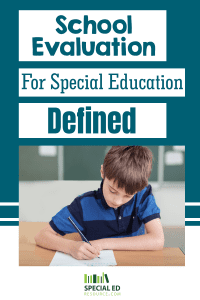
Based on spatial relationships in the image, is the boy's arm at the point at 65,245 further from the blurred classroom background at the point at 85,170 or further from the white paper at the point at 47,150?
the white paper at the point at 47,150

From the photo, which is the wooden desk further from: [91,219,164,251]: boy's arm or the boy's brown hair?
the boy's brown hair

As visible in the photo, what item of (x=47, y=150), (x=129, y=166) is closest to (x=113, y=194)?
(x=129, y=166)

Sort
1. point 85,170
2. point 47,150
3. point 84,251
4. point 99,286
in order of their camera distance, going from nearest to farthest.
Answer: point 84,251 < point 99,286 < point 47,150 < point 85,170

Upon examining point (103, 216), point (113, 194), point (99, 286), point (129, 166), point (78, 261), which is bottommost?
point (99, 286)

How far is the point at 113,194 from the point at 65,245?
304mm

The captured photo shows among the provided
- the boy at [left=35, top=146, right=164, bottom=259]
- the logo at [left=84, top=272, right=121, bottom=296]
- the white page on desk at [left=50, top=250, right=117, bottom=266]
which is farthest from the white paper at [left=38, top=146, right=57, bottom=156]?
the logo at [left=84, top=272, right=121, bottom=296]

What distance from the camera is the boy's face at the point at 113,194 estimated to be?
4.13 ft

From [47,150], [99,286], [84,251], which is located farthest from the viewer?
[47,150]

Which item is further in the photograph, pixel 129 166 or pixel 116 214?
pixel 116 214

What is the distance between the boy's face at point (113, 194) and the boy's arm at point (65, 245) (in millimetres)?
250

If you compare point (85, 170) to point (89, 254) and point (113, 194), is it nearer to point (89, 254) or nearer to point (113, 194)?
point (113, 194)

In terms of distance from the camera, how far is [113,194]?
1288 millimetres

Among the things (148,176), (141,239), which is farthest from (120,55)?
(141,239)

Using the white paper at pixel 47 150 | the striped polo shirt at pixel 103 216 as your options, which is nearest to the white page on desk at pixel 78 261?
the striped polo shirt at pixel 103 216
